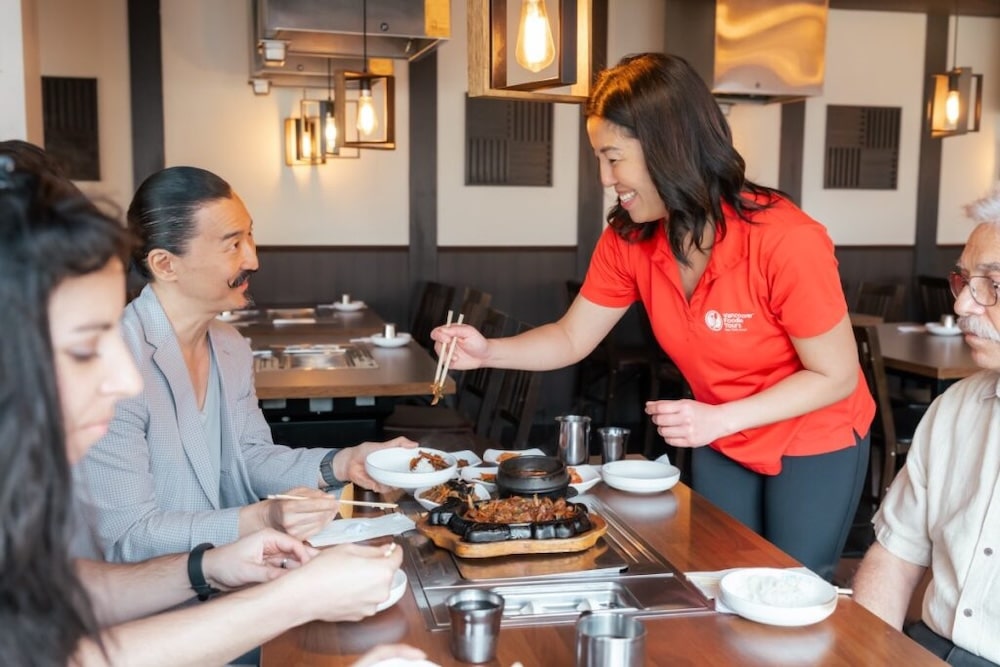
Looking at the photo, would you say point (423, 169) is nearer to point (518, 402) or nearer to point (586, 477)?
point (518, 402)

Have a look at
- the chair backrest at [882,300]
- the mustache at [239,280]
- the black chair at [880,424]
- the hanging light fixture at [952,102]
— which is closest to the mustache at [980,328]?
the mustache at [239,280]

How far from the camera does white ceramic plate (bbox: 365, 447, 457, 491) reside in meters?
2.19

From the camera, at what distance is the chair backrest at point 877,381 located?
410 centimetres

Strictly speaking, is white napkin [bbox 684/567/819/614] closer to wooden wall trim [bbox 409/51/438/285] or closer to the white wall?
wooden wall trim [bbox 409/51/438/285]

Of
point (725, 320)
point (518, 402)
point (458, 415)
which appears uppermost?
point (725, 320)

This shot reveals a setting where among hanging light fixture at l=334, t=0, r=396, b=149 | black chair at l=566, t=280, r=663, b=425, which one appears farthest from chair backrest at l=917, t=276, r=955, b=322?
hanging light fixture at l=334, t=0, r=396, b=149

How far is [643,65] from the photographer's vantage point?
237 cm

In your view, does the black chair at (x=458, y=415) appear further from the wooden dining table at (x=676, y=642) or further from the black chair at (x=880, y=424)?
the wooden dining table at (x=676, y=642)

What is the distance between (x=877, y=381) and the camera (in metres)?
4.23

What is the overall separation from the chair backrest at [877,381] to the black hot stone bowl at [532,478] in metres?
2.10

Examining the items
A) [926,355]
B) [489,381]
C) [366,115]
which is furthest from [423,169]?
[926,355]

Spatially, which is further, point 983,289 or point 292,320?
point 292,320

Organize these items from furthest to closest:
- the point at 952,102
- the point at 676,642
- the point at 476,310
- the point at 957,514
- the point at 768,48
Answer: the point at 952,102, the point at 768,48, the point at 476,310, the point at 957,514, the point at 676,642

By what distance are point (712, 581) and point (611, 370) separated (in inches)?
184
